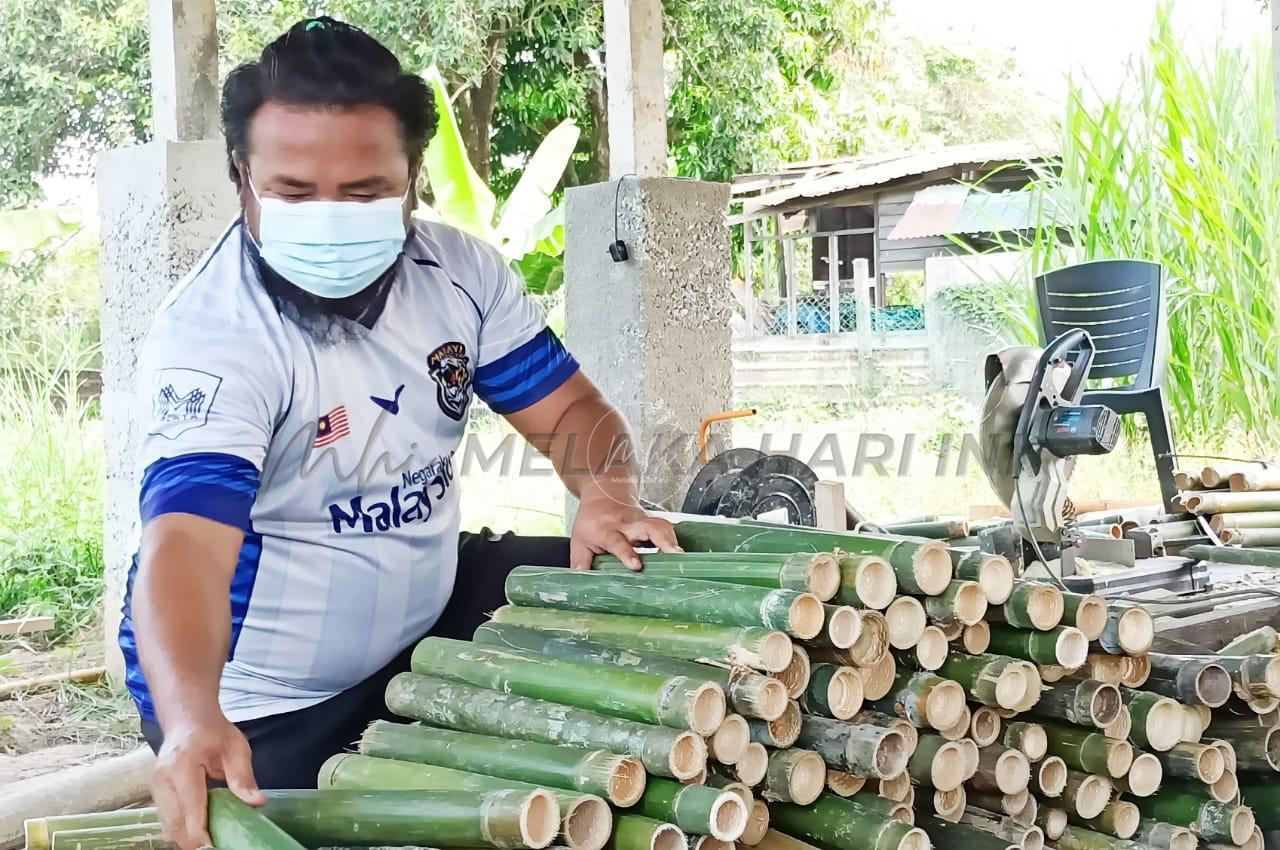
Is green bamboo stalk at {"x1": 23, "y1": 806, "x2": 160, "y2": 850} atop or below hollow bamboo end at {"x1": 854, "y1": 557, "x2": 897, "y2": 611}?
below

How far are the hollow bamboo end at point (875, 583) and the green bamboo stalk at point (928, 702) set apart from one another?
15 cm

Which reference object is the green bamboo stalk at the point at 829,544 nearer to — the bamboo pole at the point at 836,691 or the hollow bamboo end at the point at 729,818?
the bamboo pole at the point at 836,691

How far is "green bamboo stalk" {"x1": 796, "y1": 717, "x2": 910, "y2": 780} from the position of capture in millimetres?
1857

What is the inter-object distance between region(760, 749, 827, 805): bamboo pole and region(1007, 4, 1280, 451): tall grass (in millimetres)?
5938

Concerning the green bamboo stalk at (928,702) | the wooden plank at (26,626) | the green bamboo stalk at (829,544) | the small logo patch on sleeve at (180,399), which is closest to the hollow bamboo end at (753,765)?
the green bamboo stalk at (928,702)

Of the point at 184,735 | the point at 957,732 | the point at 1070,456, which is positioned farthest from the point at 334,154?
the point at 1070,456

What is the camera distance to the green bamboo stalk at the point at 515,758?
172 centimetres

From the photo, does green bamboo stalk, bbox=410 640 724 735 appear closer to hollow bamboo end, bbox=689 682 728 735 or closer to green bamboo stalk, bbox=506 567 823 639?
hollow bamboo end, bbox=689 682 728 735

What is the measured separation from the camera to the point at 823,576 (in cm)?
189

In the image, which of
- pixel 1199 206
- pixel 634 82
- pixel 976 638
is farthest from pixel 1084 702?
pixel 1199 206

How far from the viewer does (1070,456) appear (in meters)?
3.49

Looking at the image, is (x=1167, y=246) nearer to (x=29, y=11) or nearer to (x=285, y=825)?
(x=285, y=825)

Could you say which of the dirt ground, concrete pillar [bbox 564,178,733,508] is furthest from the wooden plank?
concrete pillar [bbox 564,178,733,508]

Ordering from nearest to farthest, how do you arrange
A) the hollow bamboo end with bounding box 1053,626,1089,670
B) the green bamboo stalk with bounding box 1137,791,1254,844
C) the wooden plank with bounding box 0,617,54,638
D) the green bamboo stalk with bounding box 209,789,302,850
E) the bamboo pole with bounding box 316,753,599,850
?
1. the green bamboo stalk with bounding box 209,789,302,850
2. the bamboo pole with bounding box 316,753,599,850
3. the hollow bamboo end with bounding box 1053,626,1089,670
4. the green bamboo stalk with bounding box 1137,791,1254,844
5. the wooden plank with bounding box 0,617,54,638
